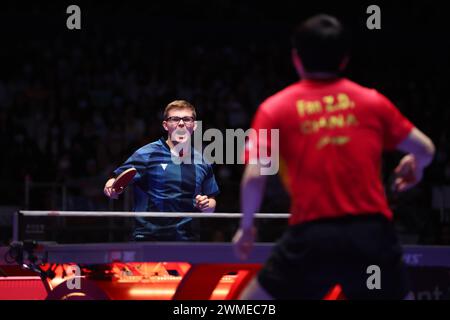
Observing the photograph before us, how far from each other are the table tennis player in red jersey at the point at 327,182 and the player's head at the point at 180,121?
2.92m

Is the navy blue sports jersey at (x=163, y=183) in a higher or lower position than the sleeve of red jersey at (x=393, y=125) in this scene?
lower

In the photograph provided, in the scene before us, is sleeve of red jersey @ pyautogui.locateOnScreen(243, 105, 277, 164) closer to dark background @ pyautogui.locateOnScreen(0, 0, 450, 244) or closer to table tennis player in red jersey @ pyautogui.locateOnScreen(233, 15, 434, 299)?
table tennis player in red jersey @ pyautogui.locateOnScreen(233, 15, 434, 299)

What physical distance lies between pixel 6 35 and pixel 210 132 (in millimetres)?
4612

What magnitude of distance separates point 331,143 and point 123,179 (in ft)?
8.60

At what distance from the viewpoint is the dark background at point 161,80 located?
10422 millimetres

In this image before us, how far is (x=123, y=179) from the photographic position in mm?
5738

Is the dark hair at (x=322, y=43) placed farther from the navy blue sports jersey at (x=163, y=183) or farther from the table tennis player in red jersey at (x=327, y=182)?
the navy blue sports jersey at (x=163, y=183)

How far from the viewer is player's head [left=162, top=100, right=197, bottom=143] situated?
635 cm

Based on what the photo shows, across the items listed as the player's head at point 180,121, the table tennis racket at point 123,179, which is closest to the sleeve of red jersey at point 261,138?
the table tennis racket at point 123,179

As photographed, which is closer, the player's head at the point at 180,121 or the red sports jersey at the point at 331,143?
the red sports jersey at the point at 331,143

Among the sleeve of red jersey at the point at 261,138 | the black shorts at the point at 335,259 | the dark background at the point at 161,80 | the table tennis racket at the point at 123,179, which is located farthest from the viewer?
the dark background at the point at 161,80

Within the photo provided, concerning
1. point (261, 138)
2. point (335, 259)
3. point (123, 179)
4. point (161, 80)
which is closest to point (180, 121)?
point (123, 179)

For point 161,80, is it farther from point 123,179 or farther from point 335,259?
point 335,259

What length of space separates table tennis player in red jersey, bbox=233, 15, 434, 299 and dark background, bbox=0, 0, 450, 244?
6196 millimetres
